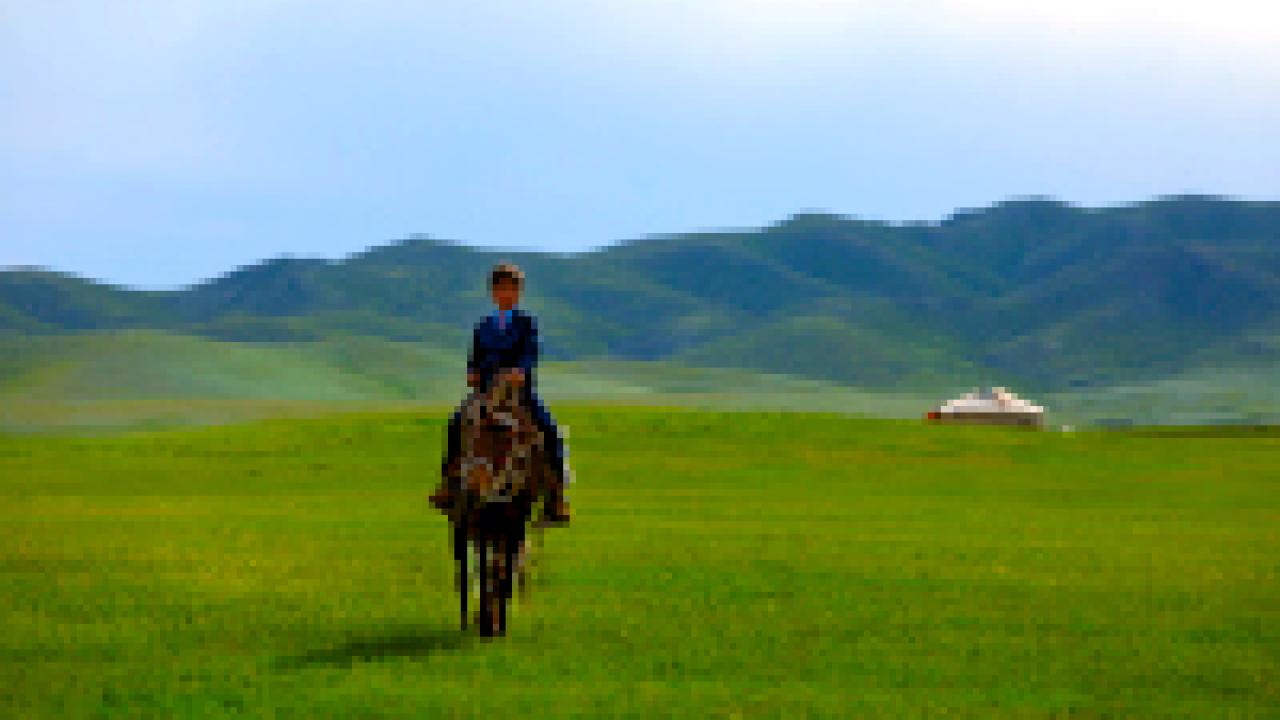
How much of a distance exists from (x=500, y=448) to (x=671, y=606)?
11.6 feet

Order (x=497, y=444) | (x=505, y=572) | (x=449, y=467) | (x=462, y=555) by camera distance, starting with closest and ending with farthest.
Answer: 1. (x=497, y=444)
2. (x=449, y=467)
3. (x=505, y=572)
4. (x=462, y=555)

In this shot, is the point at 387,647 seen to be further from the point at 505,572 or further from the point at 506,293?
the point at 506,293

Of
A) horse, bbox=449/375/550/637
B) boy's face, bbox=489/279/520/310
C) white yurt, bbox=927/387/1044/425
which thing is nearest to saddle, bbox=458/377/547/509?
horse, bbox=449/375/550/637

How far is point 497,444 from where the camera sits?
16.4m

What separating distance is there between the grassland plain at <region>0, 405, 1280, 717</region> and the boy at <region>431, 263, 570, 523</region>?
5.18 ft

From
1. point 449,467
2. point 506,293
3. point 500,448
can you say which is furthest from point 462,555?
point 506,293

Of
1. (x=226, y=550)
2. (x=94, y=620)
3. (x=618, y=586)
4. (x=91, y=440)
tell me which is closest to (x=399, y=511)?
(x=226, y=550)

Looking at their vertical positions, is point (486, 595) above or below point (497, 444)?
below

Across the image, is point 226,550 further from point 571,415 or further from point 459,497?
point 571,415

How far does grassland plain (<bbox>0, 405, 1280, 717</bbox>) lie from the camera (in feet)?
44.8

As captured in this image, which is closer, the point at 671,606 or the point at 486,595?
the point at 486,595

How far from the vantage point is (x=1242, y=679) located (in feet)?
47.6

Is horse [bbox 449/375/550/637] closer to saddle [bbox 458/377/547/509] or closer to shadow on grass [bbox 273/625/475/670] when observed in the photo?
saddle [bbox 458/377/547/509]

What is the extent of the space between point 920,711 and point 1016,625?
5069 mm
